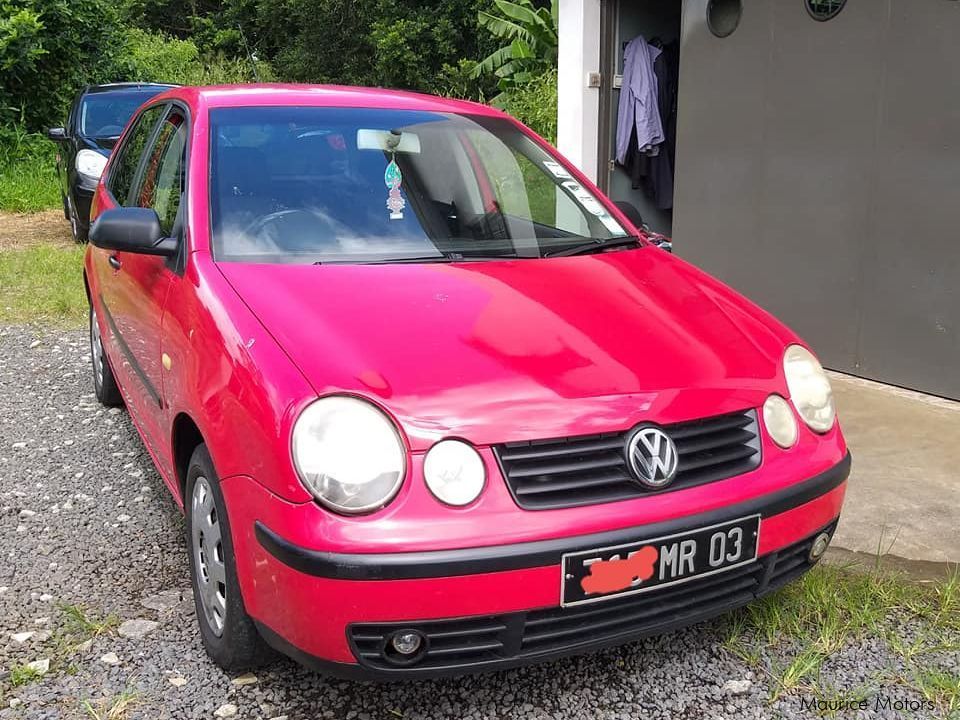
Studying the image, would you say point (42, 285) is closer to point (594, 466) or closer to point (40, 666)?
point (40, 666)

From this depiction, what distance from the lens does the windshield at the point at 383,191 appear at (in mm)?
2818

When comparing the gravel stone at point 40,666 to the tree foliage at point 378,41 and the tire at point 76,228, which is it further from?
the tree foliage at point 378,41

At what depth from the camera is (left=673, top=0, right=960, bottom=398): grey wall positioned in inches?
182

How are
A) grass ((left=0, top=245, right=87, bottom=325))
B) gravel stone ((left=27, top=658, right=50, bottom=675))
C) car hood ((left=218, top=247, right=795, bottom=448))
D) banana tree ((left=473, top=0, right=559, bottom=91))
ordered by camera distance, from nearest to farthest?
car hood ((left=218, top=247, right=795, bottom=448))
gravel stone ((left=27, top=658, right=50, bottom=675))
grass ((left=0, top=245, right=87, bottom=325))
banana tree ((left=473, top=0, right=559, bottom=91))

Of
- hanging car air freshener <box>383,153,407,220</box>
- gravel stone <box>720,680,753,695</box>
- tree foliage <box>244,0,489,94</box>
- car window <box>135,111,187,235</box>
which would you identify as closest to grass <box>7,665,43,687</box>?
car window <box>135,111,187,235</box>

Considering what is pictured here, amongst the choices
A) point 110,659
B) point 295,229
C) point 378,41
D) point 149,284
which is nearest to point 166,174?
point 149,284

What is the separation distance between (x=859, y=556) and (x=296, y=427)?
6.85 ft

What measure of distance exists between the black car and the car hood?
270 inches

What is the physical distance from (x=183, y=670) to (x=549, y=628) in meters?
1.10

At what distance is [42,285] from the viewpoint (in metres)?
7.83

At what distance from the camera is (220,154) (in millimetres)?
2982

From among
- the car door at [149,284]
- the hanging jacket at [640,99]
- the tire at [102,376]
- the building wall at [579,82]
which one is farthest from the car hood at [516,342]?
the hanging jacket at [640,99]

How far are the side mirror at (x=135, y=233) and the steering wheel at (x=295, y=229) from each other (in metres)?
0.27

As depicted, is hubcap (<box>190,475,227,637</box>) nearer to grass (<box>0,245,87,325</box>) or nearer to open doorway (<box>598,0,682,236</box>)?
grass (<box>0,245,87,325</box>)
